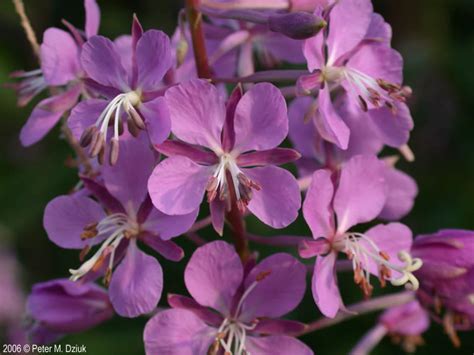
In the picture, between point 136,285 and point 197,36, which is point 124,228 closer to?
point 136,285

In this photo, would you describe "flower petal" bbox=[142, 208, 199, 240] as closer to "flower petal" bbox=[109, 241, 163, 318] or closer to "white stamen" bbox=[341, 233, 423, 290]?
"flower petal" bbox=[109, 241, 163, 318]

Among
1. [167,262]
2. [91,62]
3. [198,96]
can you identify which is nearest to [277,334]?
[198,96]

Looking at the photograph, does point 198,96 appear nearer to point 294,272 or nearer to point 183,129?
point 183,129

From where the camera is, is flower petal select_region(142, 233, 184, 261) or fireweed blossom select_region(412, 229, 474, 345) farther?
fireweed blossom select_region(412, 229, 474, 345)

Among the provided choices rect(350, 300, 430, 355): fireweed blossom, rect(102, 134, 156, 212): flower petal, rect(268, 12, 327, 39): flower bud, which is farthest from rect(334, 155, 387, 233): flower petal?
rect(350, 300, 430, 355): fireweed blossom

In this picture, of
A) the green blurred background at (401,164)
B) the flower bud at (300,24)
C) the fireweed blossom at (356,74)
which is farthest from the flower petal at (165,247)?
the green blurred background at (401,164)

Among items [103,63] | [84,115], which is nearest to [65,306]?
[84,115]

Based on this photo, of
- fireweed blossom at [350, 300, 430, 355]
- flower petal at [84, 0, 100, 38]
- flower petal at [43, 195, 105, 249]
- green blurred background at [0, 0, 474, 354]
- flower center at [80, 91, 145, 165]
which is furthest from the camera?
green blurred background at [0, 0, 474, 354]
